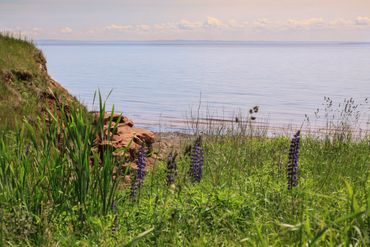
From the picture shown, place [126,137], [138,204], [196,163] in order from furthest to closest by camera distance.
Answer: [126,137], [196,163], [138,204]

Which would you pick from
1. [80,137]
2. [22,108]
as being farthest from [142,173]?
[22,108]

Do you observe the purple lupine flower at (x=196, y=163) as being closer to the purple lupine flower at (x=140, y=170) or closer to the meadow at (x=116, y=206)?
the meadow at (x=116, y=206)

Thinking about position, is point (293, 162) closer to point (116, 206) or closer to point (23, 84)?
point (116, 206)

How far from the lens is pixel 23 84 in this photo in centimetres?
1195

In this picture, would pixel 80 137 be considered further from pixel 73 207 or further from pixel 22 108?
pixel 22 108

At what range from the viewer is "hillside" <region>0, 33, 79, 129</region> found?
10828 mm

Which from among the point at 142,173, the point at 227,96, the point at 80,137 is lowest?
the point at 227,96

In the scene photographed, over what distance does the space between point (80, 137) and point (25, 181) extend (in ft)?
2.41

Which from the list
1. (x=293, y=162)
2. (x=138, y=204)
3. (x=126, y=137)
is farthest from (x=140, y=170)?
(x=126, y=137)

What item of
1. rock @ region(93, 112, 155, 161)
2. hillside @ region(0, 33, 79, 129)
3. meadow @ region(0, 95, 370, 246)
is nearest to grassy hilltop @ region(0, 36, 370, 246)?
meadow @ region(0, 95, 370, 246)

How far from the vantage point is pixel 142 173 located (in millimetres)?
6371

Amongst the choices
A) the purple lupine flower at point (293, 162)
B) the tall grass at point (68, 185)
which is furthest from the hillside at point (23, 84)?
the purple lupine flower at point (293, 162)

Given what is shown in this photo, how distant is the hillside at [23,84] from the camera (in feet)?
35.5

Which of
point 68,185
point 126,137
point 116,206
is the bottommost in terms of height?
point 126,137
